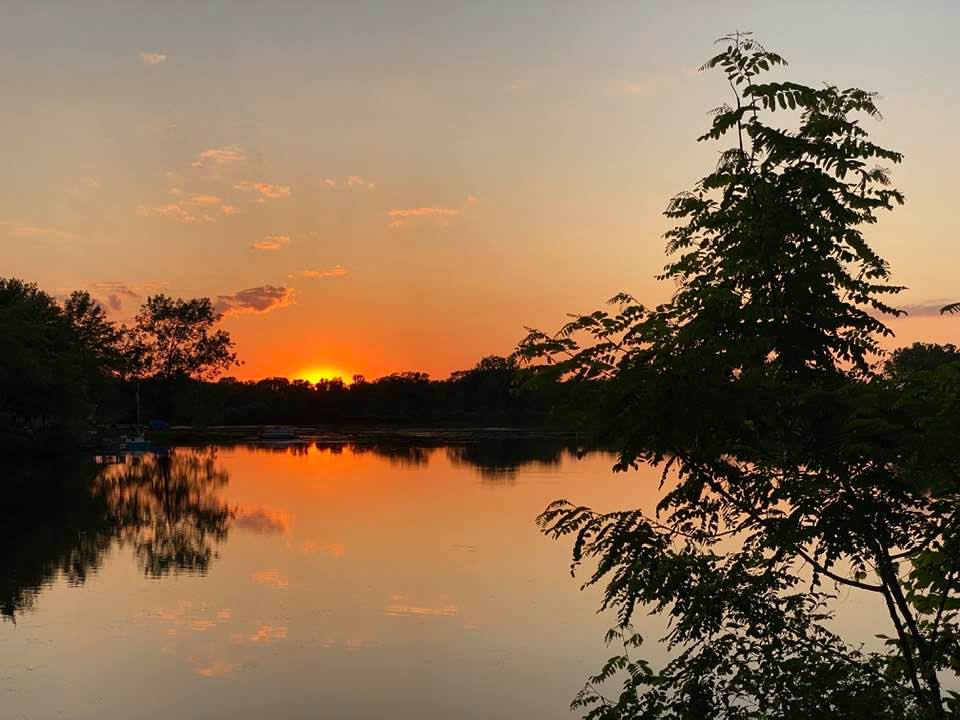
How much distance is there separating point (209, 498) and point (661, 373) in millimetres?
39119

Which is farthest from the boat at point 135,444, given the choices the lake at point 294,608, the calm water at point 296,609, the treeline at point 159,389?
the calm water at point 296,609

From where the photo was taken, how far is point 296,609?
20141 millimetres

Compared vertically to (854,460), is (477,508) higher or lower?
lower

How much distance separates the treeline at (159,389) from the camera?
69688 millimetres

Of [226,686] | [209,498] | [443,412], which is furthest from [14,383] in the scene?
[443,412]

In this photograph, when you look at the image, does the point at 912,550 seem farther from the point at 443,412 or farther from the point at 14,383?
the point at 443,412

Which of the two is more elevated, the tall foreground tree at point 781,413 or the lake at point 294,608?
the tall foreground tree at point 781,413

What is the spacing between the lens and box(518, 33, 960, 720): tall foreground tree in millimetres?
6535

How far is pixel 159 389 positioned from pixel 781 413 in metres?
138

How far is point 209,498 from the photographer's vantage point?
140ft

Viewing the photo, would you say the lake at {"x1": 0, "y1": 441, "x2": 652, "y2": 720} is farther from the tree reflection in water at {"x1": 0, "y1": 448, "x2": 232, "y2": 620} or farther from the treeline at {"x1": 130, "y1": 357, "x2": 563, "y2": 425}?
the treeline at {"x1": 130, "y1": 357, "x2": 563, "y2": 425}

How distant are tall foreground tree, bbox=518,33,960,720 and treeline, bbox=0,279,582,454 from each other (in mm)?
1119

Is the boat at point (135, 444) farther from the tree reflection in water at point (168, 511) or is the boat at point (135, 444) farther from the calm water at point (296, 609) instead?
the calm water at point (296, 609)

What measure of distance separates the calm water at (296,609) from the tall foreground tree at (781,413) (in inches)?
283
